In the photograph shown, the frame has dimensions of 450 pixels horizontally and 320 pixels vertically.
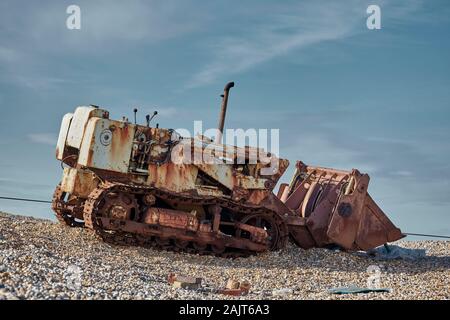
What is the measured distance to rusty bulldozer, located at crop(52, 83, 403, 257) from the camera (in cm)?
1447

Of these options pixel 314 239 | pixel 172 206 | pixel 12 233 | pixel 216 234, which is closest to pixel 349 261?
pixel 314 239

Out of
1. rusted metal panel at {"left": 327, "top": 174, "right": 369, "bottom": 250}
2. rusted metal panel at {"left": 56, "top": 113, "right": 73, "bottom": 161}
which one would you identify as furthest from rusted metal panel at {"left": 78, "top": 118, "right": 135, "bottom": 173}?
rusted metal panel at {"left": 327, "top": 174, "right": 369, "bottom": 250}

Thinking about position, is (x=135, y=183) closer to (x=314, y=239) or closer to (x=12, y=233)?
(x=12, y=233)

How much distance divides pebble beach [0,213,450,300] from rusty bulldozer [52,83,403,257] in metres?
0.39

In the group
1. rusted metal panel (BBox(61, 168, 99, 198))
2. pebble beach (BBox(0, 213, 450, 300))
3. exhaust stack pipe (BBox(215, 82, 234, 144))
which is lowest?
pebble beach (BBox(0, 213, 450, 300))

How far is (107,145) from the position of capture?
49.0ft

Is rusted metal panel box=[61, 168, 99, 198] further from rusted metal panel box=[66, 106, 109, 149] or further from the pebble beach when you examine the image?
the pebble beach

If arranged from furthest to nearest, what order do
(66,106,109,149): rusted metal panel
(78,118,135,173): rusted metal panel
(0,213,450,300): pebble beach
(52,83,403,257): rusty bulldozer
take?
(66,106,109,149): rusted metal panel, (78,118,135,173): rusted metal panel, (52,83,403,257): rusty bulldozer, (0,213,450,300): pebble beach

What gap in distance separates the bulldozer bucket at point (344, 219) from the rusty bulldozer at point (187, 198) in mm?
23

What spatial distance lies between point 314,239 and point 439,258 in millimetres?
Result: 3611

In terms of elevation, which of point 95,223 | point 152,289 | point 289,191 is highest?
point 289,191

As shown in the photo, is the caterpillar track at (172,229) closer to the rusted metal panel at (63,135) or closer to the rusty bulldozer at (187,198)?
the rusty bulldozer at (187,198)

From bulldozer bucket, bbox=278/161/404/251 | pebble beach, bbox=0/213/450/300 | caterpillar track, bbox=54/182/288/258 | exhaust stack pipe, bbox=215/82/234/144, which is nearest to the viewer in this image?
pebble beach, bbox=0/213/450/300

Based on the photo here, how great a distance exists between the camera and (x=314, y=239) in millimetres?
16578
